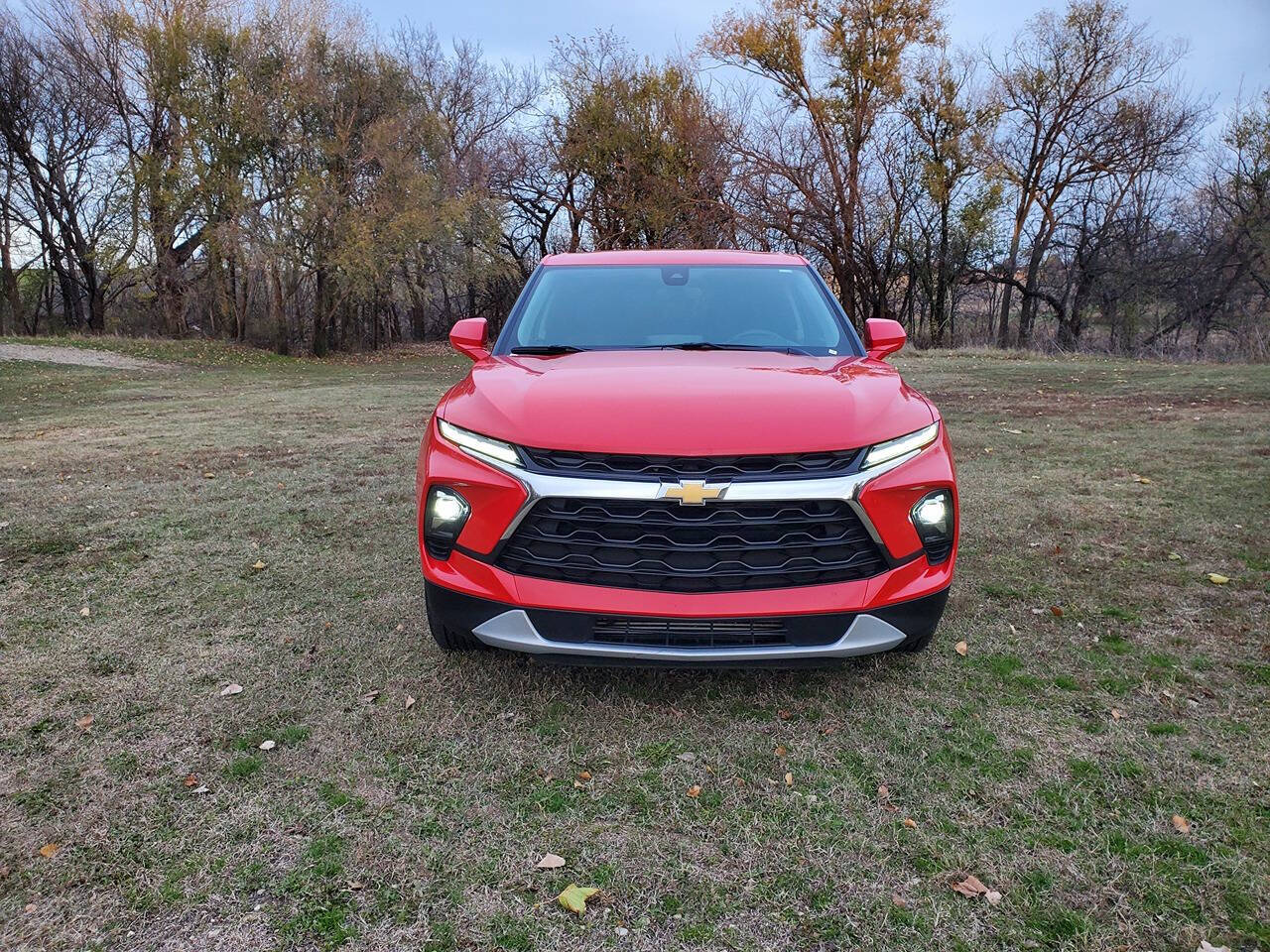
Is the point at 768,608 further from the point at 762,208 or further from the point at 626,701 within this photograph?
the point at 762,208

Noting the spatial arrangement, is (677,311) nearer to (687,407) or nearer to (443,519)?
(687,407)

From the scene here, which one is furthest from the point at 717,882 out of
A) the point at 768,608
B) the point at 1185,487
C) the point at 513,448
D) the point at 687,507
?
the point at 1185,487

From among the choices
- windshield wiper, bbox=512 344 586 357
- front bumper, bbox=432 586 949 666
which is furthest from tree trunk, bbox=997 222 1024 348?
front bumper, bbox=432 586 949 666

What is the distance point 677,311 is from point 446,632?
5.76ft

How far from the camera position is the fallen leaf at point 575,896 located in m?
1.75

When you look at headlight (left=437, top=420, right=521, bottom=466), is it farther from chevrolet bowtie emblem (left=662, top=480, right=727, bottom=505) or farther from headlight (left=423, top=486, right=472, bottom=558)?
chevrolet bowtie emblem (left=662, top=480, right=727, bottom=505)

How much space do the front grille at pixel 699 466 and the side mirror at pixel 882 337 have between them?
129 centimetres

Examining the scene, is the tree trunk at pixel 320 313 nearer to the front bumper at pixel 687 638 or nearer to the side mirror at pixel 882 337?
the side mirror at pixel 882 337

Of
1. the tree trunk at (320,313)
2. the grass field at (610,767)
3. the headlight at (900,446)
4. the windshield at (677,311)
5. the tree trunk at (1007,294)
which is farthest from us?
the tree trunk at (1007,294)

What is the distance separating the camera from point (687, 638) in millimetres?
2301

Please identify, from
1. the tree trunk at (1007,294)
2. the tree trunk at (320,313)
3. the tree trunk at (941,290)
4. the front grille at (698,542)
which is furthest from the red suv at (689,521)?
the tree trunk at (1007,294)

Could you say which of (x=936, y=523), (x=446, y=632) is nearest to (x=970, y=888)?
(x=936, y=523)

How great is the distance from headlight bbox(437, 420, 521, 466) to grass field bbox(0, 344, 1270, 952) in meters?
0.91

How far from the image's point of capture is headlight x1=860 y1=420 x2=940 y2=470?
2.35 meters
